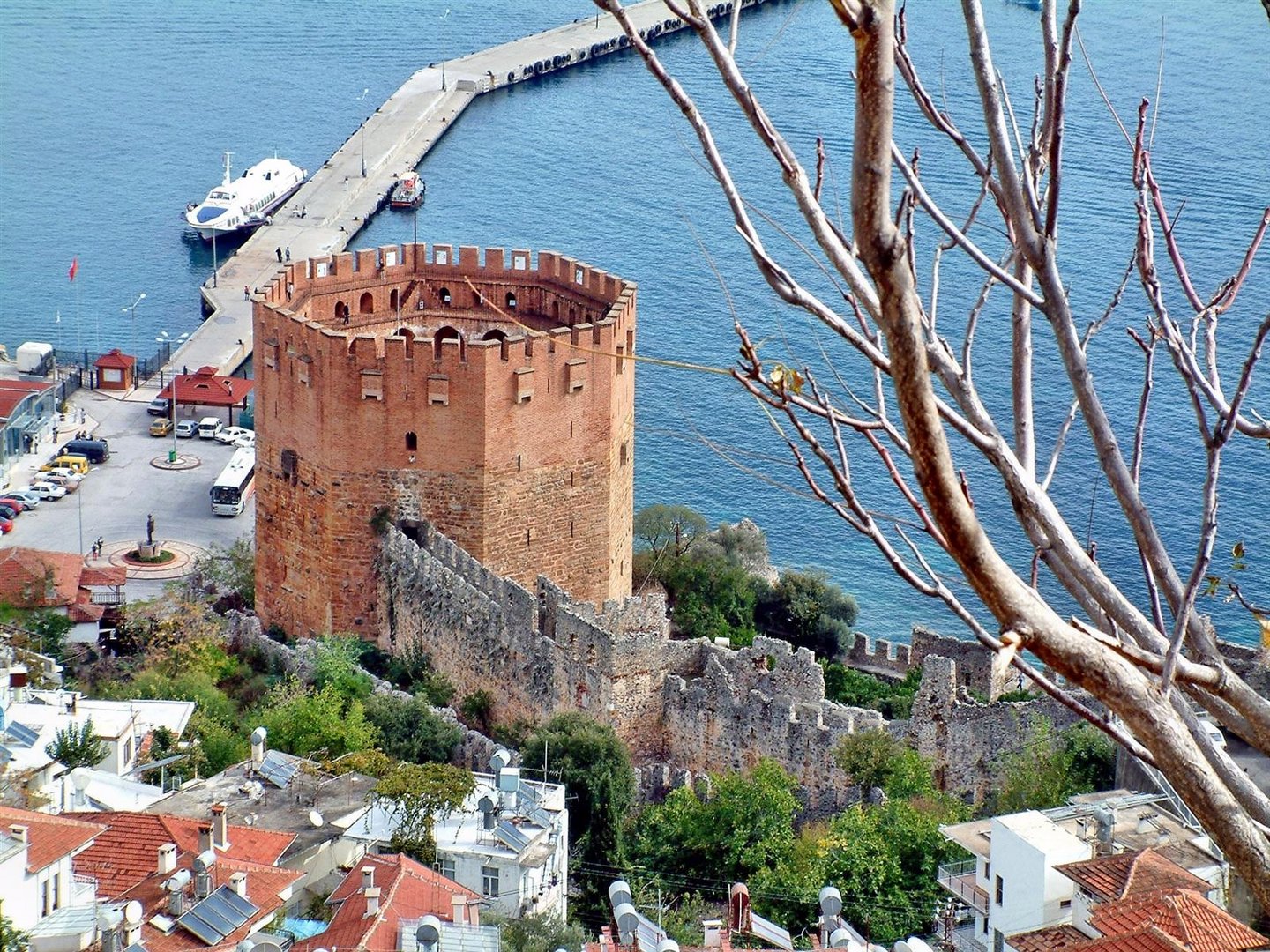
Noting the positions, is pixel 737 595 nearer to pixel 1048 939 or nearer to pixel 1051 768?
pixel 1051 768

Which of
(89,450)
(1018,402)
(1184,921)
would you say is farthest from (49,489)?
(1018,402)

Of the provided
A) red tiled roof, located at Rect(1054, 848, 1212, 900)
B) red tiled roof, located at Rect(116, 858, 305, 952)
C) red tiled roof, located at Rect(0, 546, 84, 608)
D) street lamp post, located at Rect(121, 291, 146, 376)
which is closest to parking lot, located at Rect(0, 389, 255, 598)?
red tiled roof, located at Rect(0, 546, 84, 608)

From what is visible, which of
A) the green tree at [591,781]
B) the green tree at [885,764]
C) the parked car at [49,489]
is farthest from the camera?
the parked car at [49,489]

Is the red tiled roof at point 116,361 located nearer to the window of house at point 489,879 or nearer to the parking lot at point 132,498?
the parking lot at point 132,498

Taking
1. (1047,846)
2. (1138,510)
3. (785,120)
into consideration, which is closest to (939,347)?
(1138,510)

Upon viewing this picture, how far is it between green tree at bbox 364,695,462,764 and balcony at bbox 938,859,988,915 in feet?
27.2

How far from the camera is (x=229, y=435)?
200 feet

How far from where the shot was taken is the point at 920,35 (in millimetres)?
97188

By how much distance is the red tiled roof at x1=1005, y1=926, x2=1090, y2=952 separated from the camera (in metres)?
26.5

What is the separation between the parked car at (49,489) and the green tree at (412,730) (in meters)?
22.0

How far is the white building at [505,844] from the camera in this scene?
2972 centimetres

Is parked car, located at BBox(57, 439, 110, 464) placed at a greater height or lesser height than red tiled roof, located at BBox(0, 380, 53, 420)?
lesser

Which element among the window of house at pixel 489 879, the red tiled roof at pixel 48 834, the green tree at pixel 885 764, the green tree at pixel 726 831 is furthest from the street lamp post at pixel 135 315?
the window of house at pixel 489 879

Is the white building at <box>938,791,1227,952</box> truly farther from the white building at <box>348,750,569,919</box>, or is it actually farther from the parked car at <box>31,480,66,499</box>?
the parked car at <box>31,480,66,499</box>
